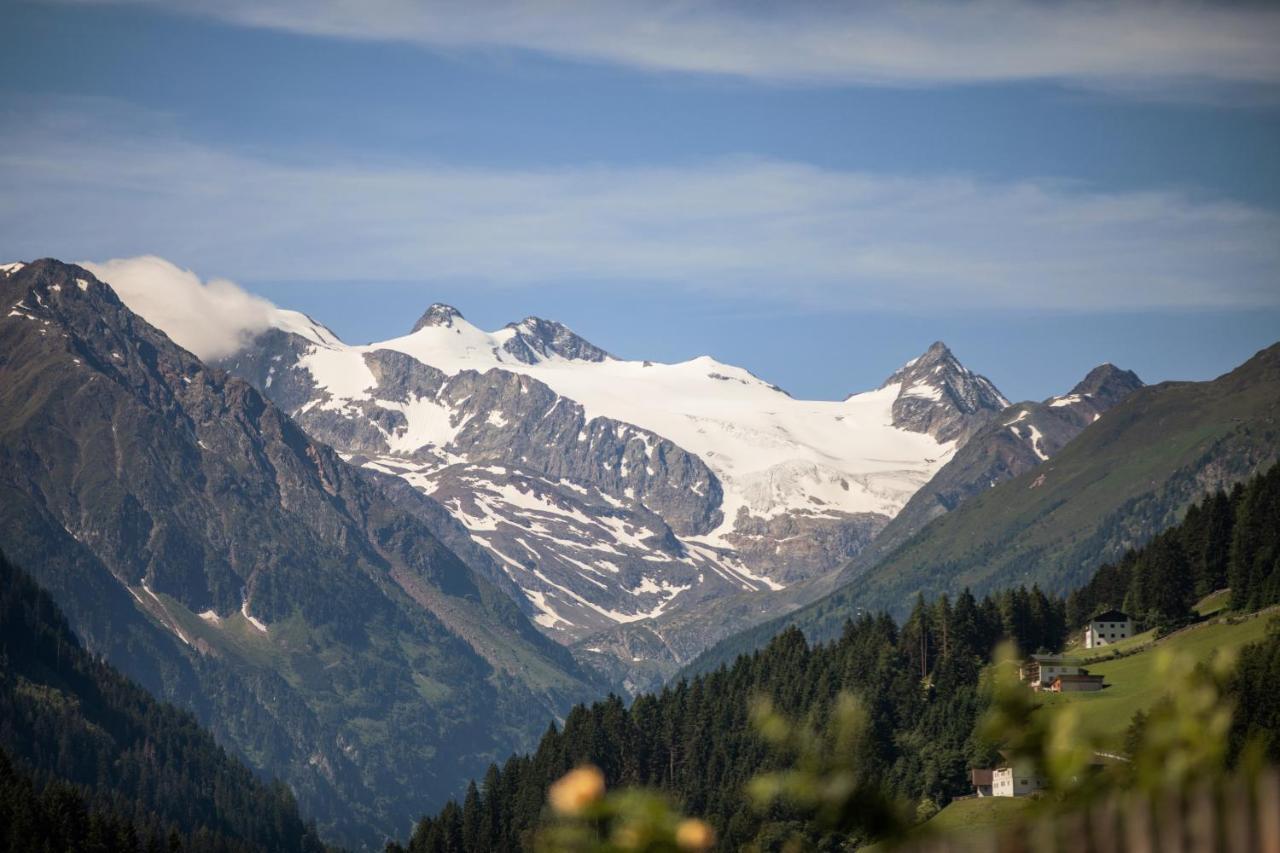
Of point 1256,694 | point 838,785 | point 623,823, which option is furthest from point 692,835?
point 1256,694

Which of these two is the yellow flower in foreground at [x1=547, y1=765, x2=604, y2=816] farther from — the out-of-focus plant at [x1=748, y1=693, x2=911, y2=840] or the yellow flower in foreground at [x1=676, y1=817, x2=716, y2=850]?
the out-of-focus plant at [x1=748, y1=693, x2=911, y2=840]

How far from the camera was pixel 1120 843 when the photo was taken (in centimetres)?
961

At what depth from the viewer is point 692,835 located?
9.69 metres

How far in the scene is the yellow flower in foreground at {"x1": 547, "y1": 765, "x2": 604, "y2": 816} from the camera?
29.1 feet

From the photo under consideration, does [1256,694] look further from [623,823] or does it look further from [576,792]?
[576,792]

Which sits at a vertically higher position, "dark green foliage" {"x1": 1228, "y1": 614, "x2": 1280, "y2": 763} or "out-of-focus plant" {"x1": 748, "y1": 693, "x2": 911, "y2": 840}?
"out-of-focus plant" {"x1": 748, "y1": 693, "x2": 911, "y2": 840}

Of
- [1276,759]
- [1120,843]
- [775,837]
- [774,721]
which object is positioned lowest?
[775,837]

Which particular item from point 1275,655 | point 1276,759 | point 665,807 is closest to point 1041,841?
point 665,807

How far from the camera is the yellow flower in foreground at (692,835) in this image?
9.57 meters

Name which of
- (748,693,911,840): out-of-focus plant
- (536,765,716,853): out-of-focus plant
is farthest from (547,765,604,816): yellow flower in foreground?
(748,693,911,840): out-of-focus plant

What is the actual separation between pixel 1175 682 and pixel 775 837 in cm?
17675

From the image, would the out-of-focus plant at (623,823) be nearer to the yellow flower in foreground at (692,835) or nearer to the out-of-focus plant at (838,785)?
the yellow flower in foreground at (692,835)

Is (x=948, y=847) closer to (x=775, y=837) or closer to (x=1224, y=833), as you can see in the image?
(x=1224, y=833)

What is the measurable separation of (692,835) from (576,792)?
0.98 m
